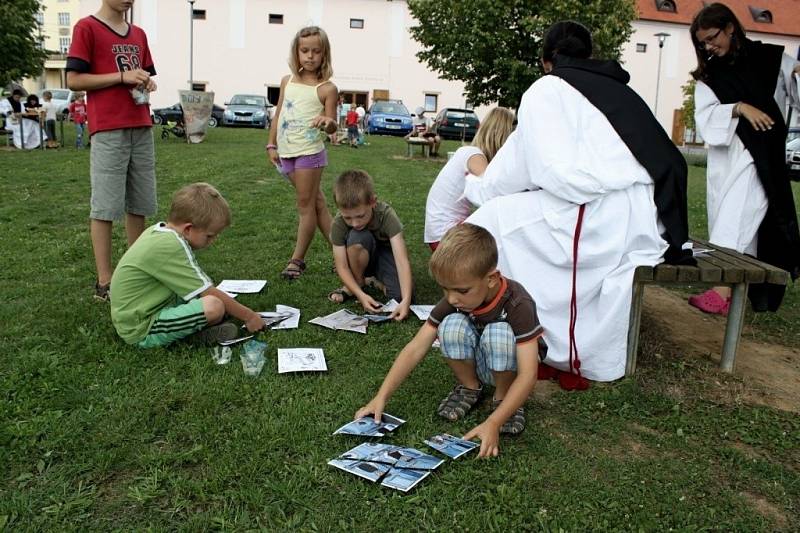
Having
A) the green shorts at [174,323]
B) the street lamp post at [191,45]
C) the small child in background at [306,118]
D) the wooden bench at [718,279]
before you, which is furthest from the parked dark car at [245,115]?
the wooden bench at [718,279]

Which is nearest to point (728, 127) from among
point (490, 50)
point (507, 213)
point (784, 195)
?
point (784, 195)

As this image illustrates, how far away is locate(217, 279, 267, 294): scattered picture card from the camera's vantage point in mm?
4141

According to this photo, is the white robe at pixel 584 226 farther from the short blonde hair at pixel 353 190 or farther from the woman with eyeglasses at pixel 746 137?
the woman with eyeglasses at pixel 746 137

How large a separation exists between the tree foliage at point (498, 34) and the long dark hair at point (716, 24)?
11716mm

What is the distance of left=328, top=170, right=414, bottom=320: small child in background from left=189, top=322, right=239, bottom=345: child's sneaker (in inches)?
33.4

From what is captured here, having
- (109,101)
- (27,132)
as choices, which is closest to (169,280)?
(109,101)

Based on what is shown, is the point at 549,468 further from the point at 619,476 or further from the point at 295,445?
the point at 295,445

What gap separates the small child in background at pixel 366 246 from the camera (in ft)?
12.3

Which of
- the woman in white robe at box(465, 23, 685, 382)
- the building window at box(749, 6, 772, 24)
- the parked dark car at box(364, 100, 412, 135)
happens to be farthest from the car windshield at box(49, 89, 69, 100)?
the building window at box(749, 6, 772, 24)

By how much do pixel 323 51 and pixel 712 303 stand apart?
3.01m

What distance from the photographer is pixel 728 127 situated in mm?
3805

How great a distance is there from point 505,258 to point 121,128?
2336mm

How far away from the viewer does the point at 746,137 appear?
3785 millimetres

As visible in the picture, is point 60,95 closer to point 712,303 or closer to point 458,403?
point 712,303
